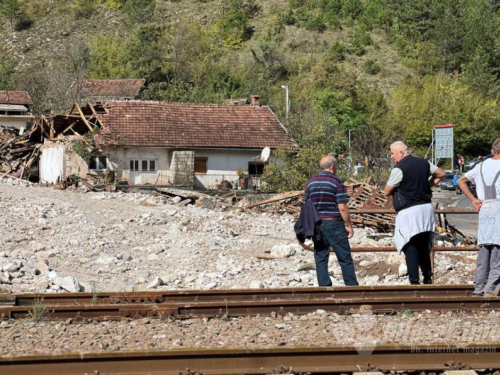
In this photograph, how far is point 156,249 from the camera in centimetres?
1795

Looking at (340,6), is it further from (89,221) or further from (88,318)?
(88,318)

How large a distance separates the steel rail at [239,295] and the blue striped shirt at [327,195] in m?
1.01

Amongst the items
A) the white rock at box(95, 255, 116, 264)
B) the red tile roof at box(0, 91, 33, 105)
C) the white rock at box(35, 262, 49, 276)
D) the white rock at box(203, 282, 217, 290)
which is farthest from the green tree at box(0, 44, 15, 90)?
the white rock at box(203, 282, 217, 290)

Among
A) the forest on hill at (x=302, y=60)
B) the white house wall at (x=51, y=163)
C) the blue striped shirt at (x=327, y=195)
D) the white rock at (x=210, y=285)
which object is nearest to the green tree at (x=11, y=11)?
the forest on hill at (x=302, y=60)

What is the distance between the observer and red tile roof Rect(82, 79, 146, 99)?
67.1 metres

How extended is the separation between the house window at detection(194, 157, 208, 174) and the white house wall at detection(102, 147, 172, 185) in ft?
4.71

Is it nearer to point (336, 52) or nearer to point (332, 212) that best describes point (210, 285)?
point (332, 212)

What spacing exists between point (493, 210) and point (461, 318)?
4.86 feet

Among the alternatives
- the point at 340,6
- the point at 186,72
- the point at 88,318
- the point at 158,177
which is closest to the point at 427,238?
the point at 88,318

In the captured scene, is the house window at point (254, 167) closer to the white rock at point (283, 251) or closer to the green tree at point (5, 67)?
the white rock at point (283, 251)

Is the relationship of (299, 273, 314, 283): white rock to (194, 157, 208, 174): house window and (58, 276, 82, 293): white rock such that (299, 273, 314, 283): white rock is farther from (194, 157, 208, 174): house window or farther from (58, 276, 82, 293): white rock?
(194, 157, 208, 174): house window

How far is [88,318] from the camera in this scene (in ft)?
25.8

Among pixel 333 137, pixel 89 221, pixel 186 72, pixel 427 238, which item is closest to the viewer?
pixel 427 238

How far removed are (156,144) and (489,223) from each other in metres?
30.8
